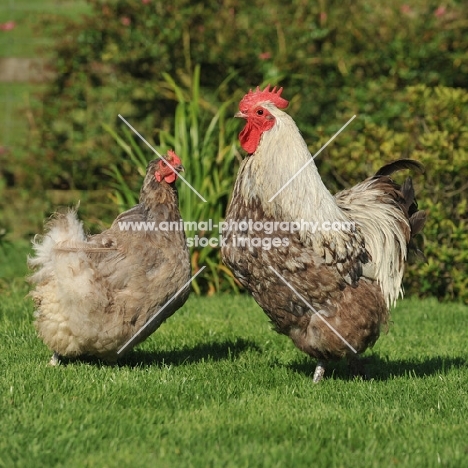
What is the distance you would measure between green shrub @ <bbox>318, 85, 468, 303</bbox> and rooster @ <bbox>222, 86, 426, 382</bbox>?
318 cm

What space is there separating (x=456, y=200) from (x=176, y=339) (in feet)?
12.5

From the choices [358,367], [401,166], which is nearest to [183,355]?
[358,367]

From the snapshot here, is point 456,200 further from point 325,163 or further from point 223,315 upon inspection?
point 223,315

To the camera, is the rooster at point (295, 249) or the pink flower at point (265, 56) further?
the pink flower at point (265, 56)

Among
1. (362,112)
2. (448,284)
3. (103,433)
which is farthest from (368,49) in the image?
(103,433)

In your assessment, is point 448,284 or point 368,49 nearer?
point 448,284

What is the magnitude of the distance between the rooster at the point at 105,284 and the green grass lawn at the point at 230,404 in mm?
257

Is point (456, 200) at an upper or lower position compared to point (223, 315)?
upper

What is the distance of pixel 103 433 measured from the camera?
4340mm

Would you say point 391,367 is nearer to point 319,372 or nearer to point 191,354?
point 319,372

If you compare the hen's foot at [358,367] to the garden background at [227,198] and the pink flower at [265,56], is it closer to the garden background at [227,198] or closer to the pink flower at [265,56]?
the garden background at [227,198]

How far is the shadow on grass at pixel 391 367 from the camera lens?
236 inches

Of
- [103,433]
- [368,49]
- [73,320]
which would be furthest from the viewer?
[368,49]

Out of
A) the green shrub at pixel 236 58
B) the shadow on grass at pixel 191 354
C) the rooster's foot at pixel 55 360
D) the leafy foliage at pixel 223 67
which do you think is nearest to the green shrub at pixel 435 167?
the leafy foliage at pixel 223 67
